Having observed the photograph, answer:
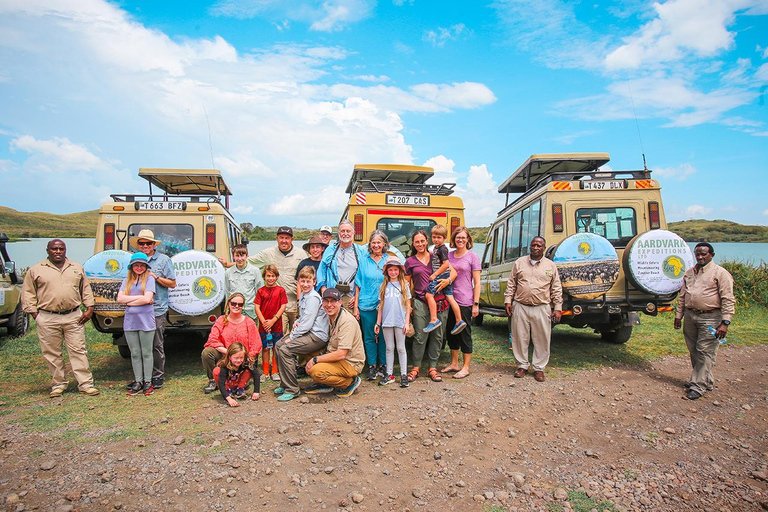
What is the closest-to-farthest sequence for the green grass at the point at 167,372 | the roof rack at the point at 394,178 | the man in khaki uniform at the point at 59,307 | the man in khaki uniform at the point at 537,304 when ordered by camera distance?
the green grass at the point at 167,372 < the man in khaki uniform at the point at 59,307 < the man in khaki uniform at the point at 537,304 < the roof rack at the point at 394,178

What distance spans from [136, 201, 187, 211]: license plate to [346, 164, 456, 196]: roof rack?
322cm

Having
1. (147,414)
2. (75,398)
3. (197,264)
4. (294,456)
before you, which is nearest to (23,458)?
(147,414)

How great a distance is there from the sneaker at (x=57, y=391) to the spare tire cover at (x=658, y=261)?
6913mm

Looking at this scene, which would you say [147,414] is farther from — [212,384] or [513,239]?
[513,239]

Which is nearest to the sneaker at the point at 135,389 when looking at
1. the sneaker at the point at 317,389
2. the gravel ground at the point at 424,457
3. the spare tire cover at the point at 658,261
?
the gravel ground at the point at 424,457

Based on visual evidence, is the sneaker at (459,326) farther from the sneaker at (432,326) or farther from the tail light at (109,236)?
the tail light at (109,236)

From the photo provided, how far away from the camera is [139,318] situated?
5.35 meters

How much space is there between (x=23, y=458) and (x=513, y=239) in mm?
7396

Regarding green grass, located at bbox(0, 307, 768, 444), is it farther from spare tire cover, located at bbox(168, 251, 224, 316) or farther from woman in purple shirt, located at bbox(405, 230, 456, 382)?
woman in purple shirt, located at bbox(405, 230, 456, 382)

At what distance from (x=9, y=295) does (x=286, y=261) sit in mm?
6189

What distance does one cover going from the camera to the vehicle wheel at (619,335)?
788 cm

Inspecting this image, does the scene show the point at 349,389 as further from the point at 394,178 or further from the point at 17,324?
the point at 17,324

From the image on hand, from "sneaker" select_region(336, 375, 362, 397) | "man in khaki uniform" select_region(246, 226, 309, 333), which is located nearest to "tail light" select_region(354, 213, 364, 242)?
"man in khaki uniform" select_region(246, 226, 309, 333)

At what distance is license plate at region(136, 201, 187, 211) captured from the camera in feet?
23.3
